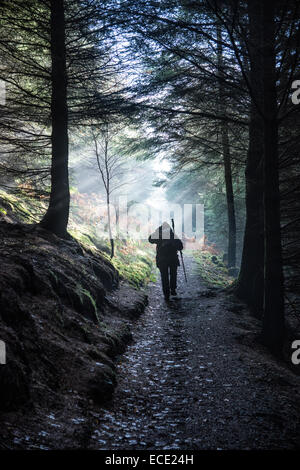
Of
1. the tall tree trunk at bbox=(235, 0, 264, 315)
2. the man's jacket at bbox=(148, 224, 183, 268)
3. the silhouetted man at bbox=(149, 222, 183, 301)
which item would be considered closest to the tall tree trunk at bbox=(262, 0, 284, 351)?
the tall tree trunk at bbox=(235, 0, 264, 315)

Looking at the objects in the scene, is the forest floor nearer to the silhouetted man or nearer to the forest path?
the forest path

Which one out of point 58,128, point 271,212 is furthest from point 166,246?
point 58,128

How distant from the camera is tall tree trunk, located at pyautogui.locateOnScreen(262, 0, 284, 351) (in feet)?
19.2

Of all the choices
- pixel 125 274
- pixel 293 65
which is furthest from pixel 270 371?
pixel 125 274

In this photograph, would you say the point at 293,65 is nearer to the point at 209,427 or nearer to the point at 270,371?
the point at 270,371

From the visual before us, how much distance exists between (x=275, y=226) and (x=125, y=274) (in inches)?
256

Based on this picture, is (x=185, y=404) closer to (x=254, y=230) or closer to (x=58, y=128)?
(x=254, y=230)

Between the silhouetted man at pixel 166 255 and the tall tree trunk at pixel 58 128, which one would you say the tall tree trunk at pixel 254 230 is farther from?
the tall tree trunk at pixel 58 128

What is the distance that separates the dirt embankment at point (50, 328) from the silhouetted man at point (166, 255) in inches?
90.2

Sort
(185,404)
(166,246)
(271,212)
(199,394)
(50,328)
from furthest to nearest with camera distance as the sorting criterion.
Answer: (166,246) → (271,212) → (50,328) → (199,394) → (185,404)

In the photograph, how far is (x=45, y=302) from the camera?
4.91 meters

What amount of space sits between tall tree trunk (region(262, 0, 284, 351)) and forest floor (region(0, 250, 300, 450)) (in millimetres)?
522

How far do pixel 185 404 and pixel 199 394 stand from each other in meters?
0.32

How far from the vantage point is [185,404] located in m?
4.02
